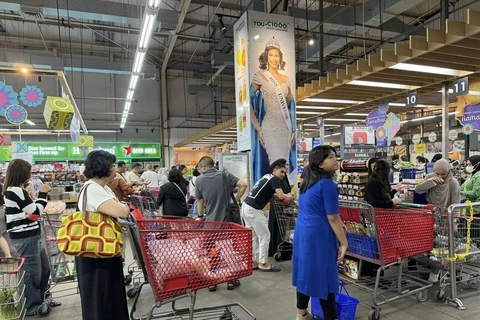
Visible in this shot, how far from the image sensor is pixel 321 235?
2621mm

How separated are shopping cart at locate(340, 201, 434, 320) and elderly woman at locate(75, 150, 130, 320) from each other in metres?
2.31

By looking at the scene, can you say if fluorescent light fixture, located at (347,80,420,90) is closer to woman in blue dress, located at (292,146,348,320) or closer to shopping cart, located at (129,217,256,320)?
woman in blue dress, located at (292,146,348,320)

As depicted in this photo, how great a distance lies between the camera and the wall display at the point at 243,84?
603 centimetres

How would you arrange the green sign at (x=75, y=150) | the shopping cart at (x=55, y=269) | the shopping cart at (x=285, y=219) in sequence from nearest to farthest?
the shopping cart at (x=55, y=269) → the shopping cart at (x=285, y=219) → the green sign at (x=75, y=150)

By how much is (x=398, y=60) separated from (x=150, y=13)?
400 centimetres

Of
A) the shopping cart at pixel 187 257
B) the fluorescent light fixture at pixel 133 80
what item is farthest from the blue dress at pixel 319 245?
the fluorescent light fixture at pixel 133 80

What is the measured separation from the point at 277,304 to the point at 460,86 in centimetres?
504

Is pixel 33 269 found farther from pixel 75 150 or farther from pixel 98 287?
pixel 75 150

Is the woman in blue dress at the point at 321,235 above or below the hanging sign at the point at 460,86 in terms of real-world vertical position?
below

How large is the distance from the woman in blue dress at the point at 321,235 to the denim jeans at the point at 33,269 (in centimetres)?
271

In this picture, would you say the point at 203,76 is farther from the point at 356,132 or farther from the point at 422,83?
the point at 422,83

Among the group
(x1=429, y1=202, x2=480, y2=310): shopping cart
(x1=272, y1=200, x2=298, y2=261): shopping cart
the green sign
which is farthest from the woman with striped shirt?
the green sign

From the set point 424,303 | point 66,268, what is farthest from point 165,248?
point 424,303

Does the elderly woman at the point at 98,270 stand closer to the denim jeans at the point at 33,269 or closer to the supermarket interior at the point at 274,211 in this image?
the supermarket interior at the point at 274,211
